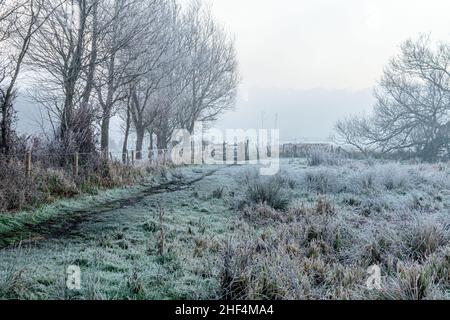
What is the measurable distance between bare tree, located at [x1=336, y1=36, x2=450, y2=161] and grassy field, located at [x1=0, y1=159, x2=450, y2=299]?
1486 centimetres

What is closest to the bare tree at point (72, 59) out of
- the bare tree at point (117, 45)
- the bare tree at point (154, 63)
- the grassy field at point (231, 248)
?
the bare tree at point (117, 45)

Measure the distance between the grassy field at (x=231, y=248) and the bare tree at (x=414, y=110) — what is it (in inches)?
585

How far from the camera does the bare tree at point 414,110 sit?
23.2 meters

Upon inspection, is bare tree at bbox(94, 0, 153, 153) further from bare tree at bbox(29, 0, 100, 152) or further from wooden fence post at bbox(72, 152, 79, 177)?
wooden fence post at bbox(72, 152, 79, 177)

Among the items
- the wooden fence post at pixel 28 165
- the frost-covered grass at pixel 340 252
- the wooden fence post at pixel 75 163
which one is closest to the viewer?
the frost-covered grass at pixel 340 252

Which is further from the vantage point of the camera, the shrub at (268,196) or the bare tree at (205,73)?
the bare tree at (205,73)

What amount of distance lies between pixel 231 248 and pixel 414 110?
75.3 feet

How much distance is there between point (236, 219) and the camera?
768 centimetres

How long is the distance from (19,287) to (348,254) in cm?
408

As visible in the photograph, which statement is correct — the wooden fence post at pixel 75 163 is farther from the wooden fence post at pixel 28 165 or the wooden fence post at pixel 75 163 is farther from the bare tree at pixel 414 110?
the bare tree at pixel 414 110

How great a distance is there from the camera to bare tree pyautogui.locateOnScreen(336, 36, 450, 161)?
23188 millimetres

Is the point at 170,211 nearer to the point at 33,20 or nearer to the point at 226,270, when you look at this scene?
the point at 226,270

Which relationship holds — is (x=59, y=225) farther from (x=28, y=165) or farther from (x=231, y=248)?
(x=231, y=248)

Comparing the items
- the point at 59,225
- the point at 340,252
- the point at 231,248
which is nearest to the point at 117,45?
the point at 59,225
